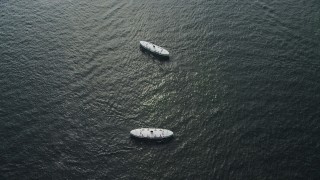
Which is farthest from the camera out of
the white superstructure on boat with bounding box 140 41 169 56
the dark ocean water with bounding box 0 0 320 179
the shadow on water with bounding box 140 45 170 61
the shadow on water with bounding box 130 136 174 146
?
the shadow on water with bounding box 140 45 170 61

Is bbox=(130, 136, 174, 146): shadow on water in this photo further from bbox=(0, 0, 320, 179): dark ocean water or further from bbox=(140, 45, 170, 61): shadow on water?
bbox=(140, 45, 170, 61): shadow on water

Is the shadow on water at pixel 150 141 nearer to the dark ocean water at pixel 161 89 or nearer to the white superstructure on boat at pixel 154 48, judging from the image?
the dark ocean water at pixel 161 89

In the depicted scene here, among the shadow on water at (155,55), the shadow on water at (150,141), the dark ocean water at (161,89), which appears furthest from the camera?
the shadow on water at (155,55)

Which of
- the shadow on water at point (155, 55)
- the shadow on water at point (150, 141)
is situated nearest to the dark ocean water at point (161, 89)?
the shadow on water at point (150, 141)

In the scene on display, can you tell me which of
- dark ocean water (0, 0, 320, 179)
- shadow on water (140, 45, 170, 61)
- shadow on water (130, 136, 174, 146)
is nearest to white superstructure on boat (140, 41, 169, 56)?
shadow on water (140, 45, 170, 61)

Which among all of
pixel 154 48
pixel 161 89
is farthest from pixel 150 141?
pixel 154 48

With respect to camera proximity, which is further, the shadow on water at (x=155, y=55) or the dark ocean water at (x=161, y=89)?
the shadow on water at (x=155, y=55)

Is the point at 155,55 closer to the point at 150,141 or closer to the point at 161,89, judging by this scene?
the point at 161,89

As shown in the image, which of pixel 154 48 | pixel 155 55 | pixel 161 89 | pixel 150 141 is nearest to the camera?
pixel 150 141
